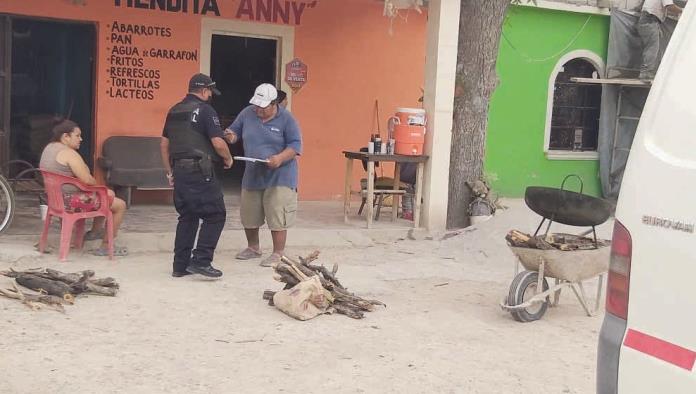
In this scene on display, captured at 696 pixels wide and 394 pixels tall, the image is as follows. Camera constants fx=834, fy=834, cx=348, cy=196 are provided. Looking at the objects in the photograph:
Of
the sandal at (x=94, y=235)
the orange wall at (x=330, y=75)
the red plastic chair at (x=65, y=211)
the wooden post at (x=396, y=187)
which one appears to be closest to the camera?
the red plastic chair at (x=65, y=211)

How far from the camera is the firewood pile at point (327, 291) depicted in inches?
244

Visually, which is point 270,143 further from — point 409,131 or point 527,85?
point 527,85

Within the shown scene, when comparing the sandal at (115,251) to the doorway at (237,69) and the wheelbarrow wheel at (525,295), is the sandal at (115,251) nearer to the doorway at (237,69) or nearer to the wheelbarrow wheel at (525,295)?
the wheelbarrow wheel at (525,295)

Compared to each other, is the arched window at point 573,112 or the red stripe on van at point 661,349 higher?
the arched window at point 573,112

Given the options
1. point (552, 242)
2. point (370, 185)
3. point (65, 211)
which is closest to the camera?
point (552, 242)

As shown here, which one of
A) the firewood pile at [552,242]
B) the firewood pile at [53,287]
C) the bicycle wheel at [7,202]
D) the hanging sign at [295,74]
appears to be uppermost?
the hanging sign at [295,74]

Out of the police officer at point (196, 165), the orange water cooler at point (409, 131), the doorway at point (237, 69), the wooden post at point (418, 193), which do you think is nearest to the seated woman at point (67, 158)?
the police officer at point (196, 165)

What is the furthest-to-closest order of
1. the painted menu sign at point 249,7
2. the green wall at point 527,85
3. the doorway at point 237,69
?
the green wall at point 527,85 → the doorway at point 237,69 → the painted menu sign at point 249,7

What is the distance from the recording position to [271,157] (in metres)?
7.41

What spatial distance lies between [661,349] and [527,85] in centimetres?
1108

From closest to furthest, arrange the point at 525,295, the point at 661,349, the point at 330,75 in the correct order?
1. the point at 661,349
2. the point at 525,295
3. the point at 330,75

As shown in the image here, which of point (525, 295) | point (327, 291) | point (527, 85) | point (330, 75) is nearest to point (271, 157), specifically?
point (327, 291)

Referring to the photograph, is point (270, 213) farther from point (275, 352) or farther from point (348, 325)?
point (275, 352)

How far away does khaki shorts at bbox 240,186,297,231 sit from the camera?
7578mm
